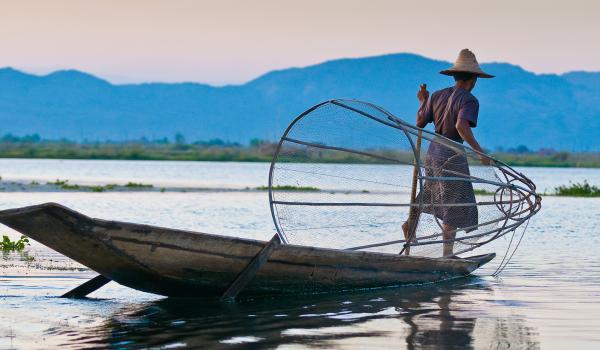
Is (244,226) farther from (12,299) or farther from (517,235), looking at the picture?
(12,299)

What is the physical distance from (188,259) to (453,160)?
10.4ft

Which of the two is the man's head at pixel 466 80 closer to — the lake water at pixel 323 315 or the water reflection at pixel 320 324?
the lake water at pixel 323 315

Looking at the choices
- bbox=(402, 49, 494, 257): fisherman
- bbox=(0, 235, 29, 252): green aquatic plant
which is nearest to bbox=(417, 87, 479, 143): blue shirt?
bbox=(402, 49, 494, 257): fisherman

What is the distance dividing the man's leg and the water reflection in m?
1.00

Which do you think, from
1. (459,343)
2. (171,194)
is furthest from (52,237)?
(171,194)

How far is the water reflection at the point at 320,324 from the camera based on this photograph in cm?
667

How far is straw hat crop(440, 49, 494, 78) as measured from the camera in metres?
10.0

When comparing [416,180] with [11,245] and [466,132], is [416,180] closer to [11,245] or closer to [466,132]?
[466,132]

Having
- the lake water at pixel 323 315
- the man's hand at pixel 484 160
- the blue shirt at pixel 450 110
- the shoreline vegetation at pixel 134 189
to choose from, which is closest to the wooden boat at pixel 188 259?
the lake water at pixel 323 315

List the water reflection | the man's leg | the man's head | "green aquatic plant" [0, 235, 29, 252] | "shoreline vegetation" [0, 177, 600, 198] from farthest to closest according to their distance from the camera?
1. "shoreline vegetation" [0, 177, 600, 198]
2. "green aquatic plant" [0, 235, 29, 252]
3. the man's head
4. the man's leg
5. the water reflection

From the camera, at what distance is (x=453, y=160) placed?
9.90 metres

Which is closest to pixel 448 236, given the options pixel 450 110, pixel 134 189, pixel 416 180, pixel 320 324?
pixel 416 180

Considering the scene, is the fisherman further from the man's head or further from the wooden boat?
the wooden boat

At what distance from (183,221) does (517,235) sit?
18.6ft
